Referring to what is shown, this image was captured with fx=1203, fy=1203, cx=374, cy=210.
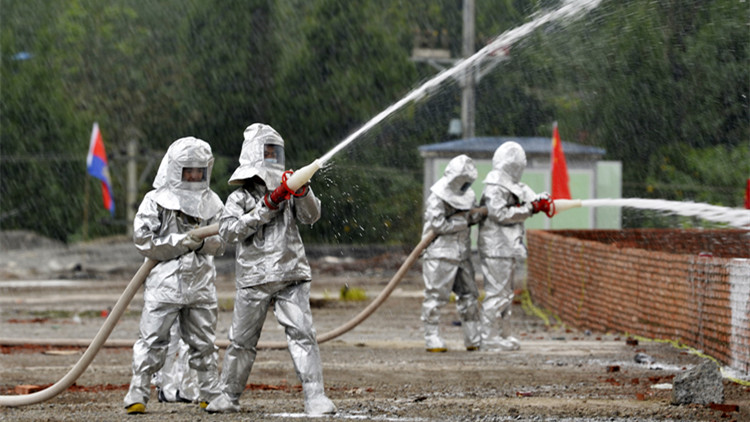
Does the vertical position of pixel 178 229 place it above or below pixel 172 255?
above

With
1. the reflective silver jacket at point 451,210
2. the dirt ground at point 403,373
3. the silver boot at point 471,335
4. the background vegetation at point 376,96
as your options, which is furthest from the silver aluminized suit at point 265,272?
the background vegetation at point 376,96

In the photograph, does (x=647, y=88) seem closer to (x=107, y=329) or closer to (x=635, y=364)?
(x=635, y=364)

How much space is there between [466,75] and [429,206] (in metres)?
14.4

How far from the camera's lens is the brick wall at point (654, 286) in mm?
10477

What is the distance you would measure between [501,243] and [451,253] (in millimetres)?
555

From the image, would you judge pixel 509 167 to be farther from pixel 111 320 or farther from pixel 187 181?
pixel 111 320

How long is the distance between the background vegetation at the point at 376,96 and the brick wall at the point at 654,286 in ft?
30.8

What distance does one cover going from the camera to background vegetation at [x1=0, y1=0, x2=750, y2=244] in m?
31.7

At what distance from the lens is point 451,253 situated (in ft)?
42.2

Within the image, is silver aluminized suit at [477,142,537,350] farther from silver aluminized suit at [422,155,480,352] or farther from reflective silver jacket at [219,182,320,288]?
reflective silver jacket at [219,182,320,288]

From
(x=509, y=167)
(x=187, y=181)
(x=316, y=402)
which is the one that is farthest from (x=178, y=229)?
(x=509, y=167)

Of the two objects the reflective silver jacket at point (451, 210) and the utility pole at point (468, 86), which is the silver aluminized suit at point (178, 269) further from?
the utility pole at point (468, 86)

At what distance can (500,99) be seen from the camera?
36.2 meters

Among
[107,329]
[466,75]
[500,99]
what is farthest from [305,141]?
[107,329]
